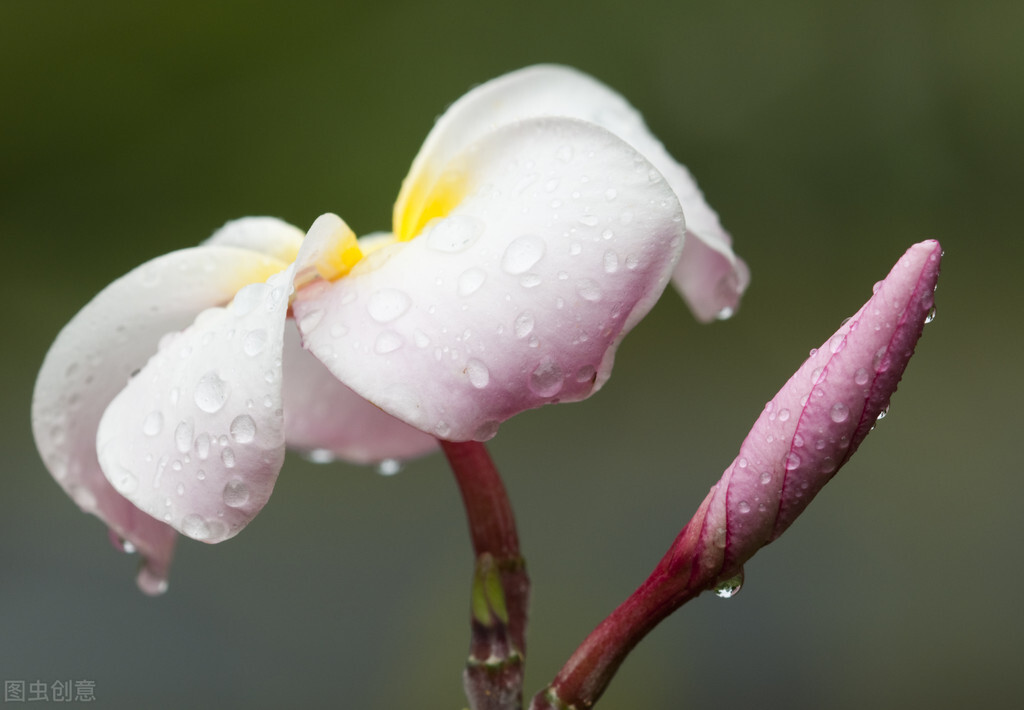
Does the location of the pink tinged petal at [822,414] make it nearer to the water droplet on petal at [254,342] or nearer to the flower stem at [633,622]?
the flower stem at [633,622]

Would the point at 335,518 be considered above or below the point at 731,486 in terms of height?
below

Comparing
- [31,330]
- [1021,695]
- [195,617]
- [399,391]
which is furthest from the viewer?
[31,330]

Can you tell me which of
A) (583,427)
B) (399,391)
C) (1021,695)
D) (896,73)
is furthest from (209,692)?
(896,73)

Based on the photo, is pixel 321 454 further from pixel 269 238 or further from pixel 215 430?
pixel 215 430

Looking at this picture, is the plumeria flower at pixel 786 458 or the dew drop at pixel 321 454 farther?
the dew drop at pixel 321 454

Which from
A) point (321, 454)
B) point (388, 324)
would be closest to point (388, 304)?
point (388, 324)

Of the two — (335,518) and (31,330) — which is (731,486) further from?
(31,330)

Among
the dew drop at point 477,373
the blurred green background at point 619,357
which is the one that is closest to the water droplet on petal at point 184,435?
the dew drop at point 477,373
